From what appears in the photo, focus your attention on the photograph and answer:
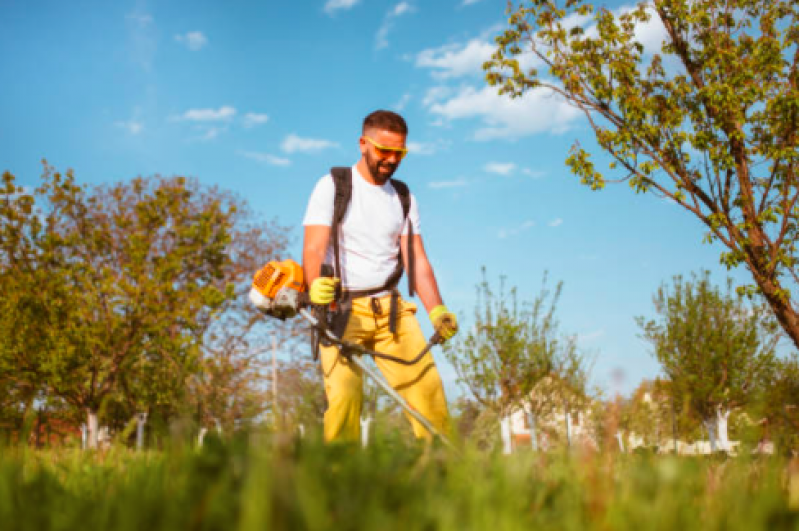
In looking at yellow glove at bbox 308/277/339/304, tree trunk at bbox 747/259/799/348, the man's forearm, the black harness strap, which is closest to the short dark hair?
the black harness strap

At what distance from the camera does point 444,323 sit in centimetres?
481

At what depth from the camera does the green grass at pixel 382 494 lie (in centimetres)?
138

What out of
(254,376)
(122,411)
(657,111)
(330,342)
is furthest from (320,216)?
(122,411)

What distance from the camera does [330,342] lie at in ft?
→ 14.2

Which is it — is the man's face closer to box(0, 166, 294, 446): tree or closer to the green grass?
the green grass

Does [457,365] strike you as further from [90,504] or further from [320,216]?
[90,504]

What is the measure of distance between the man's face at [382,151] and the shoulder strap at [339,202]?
20cm

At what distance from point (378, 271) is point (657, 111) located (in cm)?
969

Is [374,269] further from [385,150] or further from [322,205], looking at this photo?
[385,150]

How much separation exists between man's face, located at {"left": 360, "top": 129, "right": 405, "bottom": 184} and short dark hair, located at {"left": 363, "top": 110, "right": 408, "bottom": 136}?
3cm

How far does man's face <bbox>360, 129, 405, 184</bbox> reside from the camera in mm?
4797

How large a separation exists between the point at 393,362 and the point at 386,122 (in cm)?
164

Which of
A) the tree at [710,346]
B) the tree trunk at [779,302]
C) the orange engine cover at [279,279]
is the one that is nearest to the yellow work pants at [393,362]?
the orange engine cover at [279,279]

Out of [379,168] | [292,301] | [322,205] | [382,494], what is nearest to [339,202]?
[322,205]
